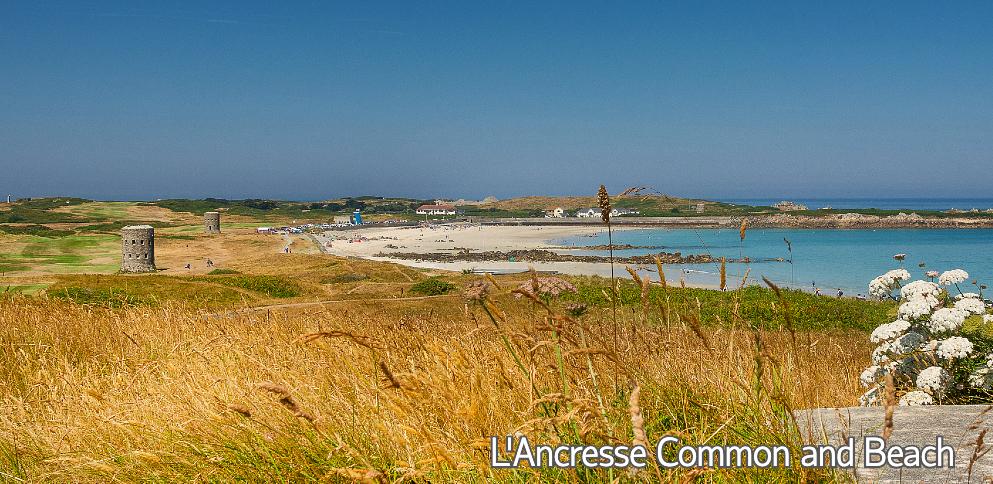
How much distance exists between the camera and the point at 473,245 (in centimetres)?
7162

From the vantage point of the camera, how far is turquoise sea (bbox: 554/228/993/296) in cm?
4206

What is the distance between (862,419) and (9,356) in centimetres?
590

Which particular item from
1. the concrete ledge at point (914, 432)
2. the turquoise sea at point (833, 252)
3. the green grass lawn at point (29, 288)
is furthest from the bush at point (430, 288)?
the concrete ledge at point (914, 432)

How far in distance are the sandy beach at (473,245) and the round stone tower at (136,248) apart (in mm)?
18872

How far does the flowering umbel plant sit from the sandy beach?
3442 centimetres

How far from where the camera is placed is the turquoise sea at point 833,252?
42.1m

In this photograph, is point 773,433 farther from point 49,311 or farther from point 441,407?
point 49,311

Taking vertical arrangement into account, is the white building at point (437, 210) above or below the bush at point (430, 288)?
above

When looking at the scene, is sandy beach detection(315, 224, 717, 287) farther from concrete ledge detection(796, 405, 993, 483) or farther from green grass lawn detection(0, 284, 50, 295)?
concrete ledge detection(796, 405, 993, 483)

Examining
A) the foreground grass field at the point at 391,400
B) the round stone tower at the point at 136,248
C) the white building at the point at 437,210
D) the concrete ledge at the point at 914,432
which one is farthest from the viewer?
the white building at the point at 437,210

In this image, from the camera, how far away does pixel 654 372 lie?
3469mm

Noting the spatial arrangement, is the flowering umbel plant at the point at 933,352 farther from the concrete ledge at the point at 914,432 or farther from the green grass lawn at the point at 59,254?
the green grass lawn at the point at 59,254

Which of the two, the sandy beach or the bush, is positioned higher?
the bush

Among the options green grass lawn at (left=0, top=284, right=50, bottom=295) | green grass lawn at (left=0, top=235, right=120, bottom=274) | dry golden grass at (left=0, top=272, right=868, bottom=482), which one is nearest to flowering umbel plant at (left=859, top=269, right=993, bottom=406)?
dry golden grass at (left=0, top=272, right=868, bottom=482)
